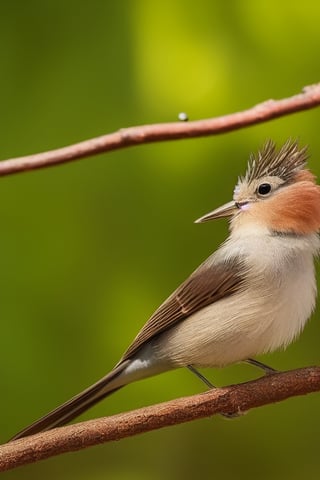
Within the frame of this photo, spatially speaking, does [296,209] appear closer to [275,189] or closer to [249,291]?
[275,189]

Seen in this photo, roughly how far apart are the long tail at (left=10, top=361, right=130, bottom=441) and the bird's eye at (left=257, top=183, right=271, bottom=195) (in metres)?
0.38

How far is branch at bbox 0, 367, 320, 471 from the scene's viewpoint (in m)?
1.18

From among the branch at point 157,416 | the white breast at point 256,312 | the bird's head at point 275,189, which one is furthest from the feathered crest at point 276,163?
the branch at point 157,416

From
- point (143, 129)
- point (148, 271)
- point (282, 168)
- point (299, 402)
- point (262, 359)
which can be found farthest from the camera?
point (299, 402)

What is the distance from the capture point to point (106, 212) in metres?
2.37

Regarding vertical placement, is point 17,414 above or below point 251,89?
below

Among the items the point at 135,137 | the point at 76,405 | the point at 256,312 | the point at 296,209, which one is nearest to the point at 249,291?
the point at 256,312

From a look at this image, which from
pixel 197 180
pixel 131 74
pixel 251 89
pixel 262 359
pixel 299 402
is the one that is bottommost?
pixel 299 402

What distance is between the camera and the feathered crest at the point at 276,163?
1391 mm

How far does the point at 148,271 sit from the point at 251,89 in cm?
54

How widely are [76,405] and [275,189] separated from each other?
489 millimetres

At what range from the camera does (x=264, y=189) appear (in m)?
1.43

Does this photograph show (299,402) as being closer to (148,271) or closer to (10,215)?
(148,271)

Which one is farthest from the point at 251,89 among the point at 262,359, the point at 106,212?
the point at 262,359
